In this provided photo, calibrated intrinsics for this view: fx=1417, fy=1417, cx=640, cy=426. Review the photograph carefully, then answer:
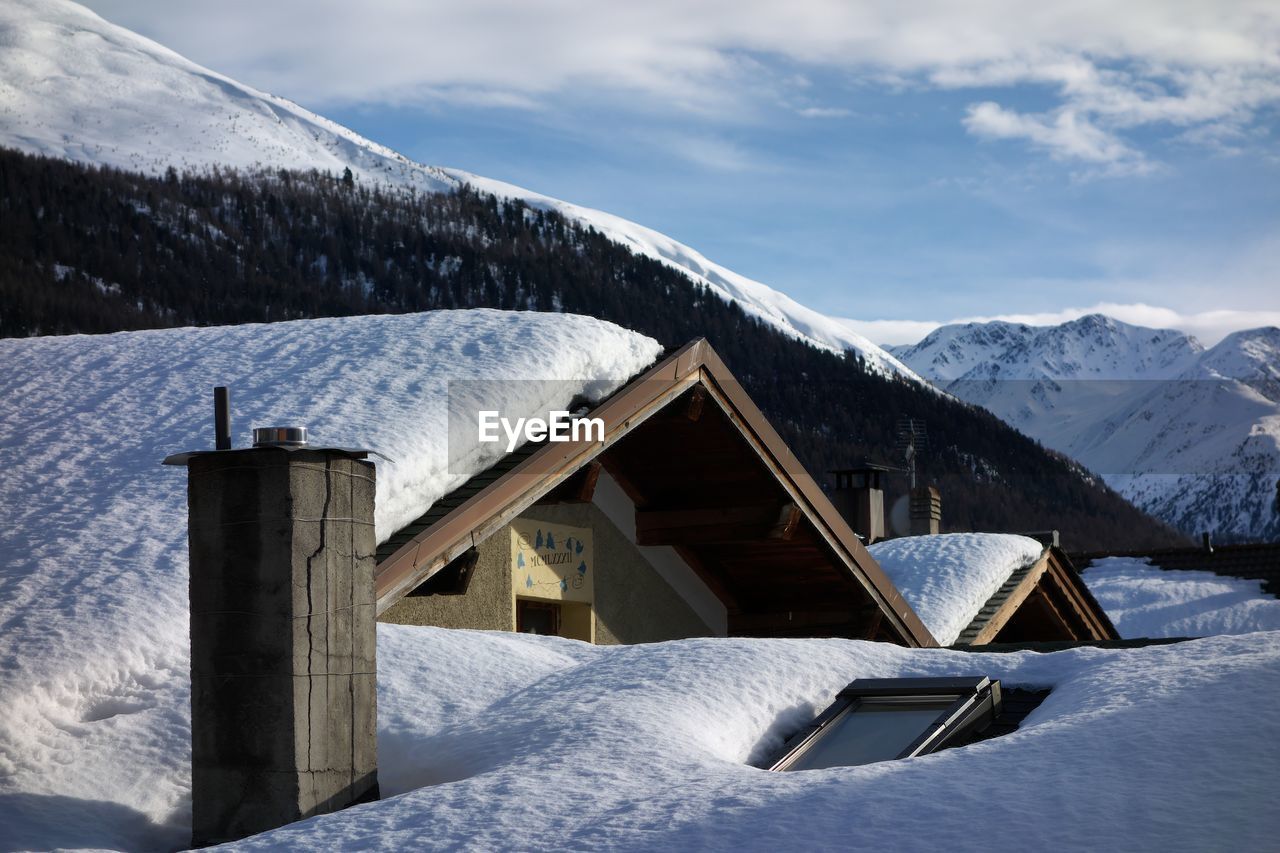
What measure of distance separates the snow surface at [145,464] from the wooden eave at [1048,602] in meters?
5.78

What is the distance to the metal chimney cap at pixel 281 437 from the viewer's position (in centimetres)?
568

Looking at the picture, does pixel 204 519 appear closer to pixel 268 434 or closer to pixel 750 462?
pixel 268 434

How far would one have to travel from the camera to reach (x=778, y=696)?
6.43m

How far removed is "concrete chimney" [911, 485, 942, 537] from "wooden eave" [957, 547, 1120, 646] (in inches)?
303

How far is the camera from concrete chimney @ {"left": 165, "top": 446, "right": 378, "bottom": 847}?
17.7 ft

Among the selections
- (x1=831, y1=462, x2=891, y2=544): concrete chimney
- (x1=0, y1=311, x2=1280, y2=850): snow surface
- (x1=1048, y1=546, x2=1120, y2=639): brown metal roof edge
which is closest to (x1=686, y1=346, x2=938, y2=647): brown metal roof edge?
(x1=0, y1=311, x2=1280, y2=850): snow surface

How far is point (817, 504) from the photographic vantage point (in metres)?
11.7

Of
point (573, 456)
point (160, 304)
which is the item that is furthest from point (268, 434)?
point (160, 304)

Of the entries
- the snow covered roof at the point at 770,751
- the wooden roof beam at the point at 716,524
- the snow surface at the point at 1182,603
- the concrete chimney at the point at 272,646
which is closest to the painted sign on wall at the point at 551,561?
the wooden roof beam at the point at 716,524

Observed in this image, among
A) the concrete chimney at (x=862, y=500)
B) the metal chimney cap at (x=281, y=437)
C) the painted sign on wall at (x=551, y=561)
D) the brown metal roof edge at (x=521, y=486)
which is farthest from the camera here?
the concrete chimney at (x=862, y=500)

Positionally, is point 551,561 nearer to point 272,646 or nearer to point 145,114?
point 272,646

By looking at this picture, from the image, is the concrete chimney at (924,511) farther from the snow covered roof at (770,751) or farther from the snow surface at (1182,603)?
the snow covered roof at (770,751)

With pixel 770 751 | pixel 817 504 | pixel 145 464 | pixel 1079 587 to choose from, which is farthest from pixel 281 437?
pixel 1079 587

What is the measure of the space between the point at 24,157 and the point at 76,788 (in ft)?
273
